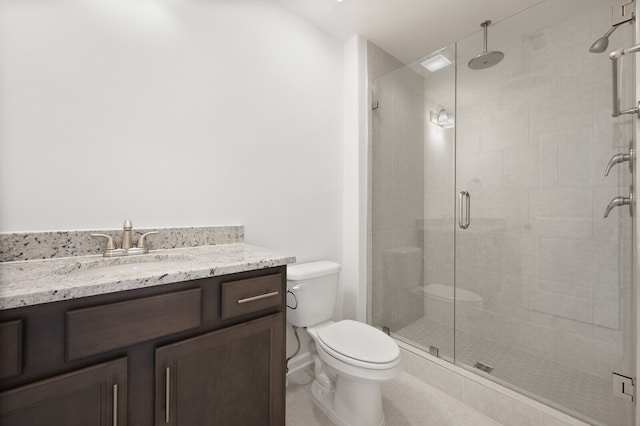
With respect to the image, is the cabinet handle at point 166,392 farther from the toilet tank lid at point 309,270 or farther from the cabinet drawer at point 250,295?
the toilet tank lid at point 309,270

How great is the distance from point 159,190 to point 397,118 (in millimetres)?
1737

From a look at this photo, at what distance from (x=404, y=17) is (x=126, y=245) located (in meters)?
2.14

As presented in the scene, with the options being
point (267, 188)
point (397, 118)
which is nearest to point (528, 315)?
point (397, 118)

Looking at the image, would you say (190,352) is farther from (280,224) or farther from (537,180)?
(537,180)

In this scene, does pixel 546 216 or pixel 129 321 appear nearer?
pixel 129 321

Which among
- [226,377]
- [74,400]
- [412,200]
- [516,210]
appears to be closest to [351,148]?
[412,200]

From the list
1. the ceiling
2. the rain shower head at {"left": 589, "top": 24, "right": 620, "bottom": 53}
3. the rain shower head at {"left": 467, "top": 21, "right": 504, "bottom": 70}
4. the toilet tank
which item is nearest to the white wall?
the ceiling

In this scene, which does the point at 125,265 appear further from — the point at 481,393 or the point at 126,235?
the point at 481,393

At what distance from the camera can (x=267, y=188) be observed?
1.67 metres

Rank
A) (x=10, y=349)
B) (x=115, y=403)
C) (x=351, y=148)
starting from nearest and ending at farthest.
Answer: (x=10, y=349) → (x=115, y=403) → (x=351, y=148)

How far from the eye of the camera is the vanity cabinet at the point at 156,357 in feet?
2.10

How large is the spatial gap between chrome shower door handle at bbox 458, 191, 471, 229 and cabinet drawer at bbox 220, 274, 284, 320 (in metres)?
1.40

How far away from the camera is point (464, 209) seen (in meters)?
1.88

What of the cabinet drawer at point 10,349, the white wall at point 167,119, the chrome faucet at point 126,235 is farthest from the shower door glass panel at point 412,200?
the cabinet drawer at point 10,349
